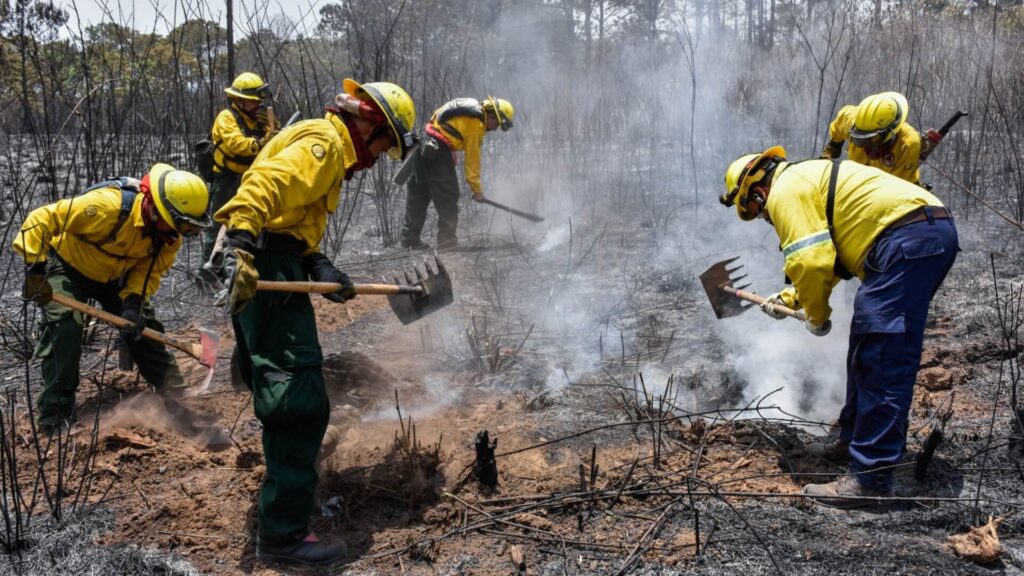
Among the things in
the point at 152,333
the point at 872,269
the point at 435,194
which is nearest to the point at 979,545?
the point at 872,269

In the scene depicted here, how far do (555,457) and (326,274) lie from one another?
4.83 ft

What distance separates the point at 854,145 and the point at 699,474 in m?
3.05

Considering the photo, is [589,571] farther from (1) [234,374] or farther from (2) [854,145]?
(2) [854,145]

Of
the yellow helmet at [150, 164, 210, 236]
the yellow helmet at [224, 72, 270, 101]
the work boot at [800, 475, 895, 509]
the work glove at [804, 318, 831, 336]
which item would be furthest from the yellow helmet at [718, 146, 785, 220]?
the yellow helmet at [224, 72, 270, 101]

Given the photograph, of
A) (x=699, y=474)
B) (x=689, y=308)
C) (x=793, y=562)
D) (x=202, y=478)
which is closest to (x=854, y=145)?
(x=689, y=308)

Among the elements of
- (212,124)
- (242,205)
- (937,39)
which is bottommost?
(242,205)

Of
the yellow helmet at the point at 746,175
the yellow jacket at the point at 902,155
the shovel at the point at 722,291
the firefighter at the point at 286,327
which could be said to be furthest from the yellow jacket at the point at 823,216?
the yellow jacket at the point at 902,155

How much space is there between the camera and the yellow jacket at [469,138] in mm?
7922

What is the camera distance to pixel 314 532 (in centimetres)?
293

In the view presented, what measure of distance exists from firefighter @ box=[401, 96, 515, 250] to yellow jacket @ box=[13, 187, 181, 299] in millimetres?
3876

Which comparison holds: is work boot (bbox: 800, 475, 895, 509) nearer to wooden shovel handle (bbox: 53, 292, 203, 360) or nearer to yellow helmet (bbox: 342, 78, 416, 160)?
yellow helmet (bbox: 342, 78, 416, 160)

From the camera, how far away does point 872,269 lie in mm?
3188

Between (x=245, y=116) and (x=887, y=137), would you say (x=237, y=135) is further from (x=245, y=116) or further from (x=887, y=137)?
(x=887, y=137)

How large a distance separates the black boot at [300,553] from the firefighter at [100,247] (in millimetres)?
1817
